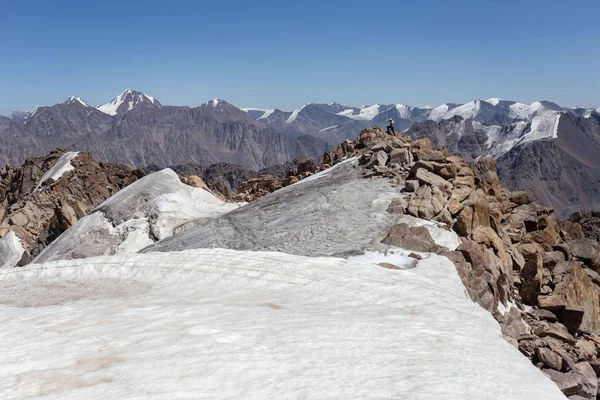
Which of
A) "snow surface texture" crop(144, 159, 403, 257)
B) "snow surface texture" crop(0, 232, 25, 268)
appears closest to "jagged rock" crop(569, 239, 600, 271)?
"snow surface texture" crop(144, 159, 403, 257)

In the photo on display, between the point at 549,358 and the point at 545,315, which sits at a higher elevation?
the point at 549,358

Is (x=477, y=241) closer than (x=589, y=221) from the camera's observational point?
Yes

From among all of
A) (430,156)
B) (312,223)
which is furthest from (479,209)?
(312,223)

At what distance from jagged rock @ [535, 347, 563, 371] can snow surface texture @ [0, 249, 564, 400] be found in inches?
78.0

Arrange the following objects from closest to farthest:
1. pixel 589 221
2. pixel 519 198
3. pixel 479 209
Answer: pixel 479 209 → pixel 519 198 → pixel 589 221

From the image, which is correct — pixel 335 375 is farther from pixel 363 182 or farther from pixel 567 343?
pixel 363 182

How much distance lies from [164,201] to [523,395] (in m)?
25.8

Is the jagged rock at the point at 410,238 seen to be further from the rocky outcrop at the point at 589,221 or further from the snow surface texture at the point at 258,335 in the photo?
the rocky outcrop at the point at 589,221

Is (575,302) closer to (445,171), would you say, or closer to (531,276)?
(531,276)

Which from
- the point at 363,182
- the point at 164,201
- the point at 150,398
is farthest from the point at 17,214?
the point at 150,398

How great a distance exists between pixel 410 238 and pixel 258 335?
915 cm

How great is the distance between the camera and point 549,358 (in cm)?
1182

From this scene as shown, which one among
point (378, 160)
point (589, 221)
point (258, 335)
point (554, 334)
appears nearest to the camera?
point (258, 335)

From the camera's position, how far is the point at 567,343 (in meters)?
14.9
